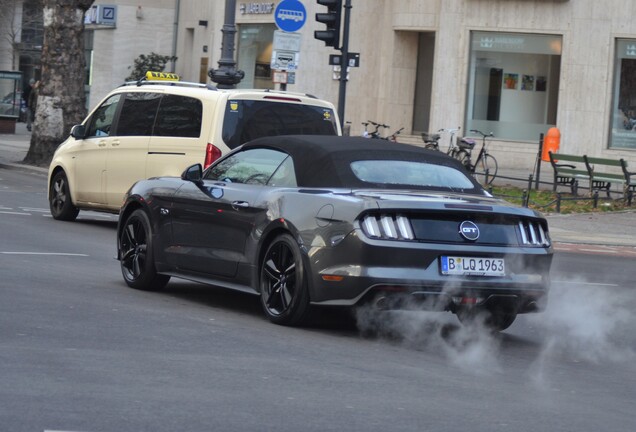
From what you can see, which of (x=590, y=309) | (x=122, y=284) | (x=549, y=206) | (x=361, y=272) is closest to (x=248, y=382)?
(x=361, y=272)

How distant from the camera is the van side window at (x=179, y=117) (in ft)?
53.1

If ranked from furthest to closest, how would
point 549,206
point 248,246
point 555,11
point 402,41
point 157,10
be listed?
1. point 157,10
2. point 402,41
3. point 555,11
4. point 549,206
5. point 248,246

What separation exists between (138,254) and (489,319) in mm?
3168

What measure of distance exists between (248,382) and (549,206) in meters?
18.0

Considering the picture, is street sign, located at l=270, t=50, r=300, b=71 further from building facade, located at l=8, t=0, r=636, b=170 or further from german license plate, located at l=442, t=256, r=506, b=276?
german license plate, located at l=442, t=256, r=506, b=276

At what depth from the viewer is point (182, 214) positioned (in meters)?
11.1

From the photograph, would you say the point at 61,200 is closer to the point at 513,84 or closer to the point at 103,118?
the point at 103,118

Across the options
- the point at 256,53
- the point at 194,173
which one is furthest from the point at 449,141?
the point at 194,173

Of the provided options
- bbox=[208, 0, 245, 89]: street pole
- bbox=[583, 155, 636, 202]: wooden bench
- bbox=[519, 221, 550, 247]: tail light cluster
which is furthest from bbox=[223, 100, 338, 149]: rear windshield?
bbox=[583, 155, 636, 202]: wooden bench

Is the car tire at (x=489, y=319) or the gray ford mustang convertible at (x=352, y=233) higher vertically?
the gray ford mustang convertible at (x=352, y=233)

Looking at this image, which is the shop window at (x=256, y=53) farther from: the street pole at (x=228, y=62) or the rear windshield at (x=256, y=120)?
the rear windshield at (x=256, y=120)

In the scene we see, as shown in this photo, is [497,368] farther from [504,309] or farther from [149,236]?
[149,236]

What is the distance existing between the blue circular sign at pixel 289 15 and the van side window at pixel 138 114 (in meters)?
7.08

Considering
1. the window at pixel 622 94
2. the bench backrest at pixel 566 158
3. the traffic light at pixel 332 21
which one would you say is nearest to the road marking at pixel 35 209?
the traffic light at pixel 332 21
